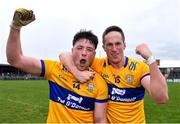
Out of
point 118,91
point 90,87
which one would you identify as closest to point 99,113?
point 90,87

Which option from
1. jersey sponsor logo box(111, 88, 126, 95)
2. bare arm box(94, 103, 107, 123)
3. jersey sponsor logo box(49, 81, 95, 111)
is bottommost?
bare arm box(94, 103, 107, 123)

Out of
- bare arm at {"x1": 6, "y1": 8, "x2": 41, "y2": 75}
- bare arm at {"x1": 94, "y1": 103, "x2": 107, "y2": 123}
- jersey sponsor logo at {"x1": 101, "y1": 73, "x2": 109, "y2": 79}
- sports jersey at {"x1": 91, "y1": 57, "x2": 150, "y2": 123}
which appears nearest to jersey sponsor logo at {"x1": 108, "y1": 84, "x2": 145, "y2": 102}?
sports jersey at {"x1": 91, "y1": 57, "x2": 150, "y2": 123}

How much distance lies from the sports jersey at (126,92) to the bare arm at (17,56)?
0.93 meters

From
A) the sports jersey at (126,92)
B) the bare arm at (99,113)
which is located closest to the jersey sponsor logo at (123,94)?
the sports jersey at (126,92)

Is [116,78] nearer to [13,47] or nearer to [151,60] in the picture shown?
[151,60]

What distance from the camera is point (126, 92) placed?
5.06 meters

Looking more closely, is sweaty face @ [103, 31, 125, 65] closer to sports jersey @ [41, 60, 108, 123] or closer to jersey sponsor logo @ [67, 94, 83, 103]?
sports jersey @ [41, 60, 108, 123]

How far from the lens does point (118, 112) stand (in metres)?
5.02

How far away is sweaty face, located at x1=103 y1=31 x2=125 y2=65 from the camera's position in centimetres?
505

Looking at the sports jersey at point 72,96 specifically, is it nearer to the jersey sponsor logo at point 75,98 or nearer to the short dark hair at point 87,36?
the jersey sponsor logo at point 75,98

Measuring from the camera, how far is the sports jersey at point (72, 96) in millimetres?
4746

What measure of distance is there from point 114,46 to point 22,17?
1.33m

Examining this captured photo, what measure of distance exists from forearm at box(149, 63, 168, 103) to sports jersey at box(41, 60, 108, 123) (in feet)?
2.09

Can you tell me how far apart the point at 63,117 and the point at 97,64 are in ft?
3.30
